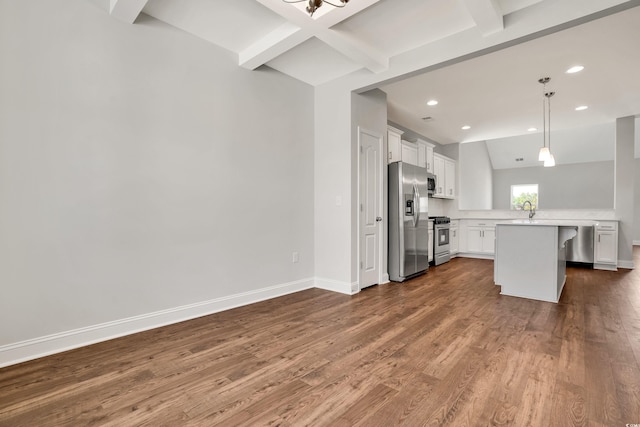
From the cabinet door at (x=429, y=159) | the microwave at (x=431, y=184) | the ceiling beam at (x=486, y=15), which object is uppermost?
the ceiling beam at (x=486, y=15)

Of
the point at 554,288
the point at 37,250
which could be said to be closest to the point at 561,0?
the point at 554,288

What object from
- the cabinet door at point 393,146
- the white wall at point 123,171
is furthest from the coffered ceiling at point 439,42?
the cabinet door at point 393,146

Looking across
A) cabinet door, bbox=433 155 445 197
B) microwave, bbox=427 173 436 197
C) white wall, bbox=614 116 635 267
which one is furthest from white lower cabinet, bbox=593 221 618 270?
microwave, bbox=427 173 436 197

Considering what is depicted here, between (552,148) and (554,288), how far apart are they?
814 cm

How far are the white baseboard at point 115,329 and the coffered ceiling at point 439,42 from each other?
2530 millimetres

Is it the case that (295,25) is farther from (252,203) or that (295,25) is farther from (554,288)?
(554,288)

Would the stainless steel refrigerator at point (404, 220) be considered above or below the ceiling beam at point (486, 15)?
below

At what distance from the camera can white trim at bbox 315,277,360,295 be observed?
3876mm

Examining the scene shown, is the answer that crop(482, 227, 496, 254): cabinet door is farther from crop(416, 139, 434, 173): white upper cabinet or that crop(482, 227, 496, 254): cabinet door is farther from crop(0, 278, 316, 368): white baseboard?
crop(0, 278, 316, 368): white baseboard

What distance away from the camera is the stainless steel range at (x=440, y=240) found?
5965mm

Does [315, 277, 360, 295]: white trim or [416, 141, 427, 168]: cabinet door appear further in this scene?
[416, 141, 427, 168]: cabinet door

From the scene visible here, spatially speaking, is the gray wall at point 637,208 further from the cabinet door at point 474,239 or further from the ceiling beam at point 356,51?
the ceiling beam at point 356,51

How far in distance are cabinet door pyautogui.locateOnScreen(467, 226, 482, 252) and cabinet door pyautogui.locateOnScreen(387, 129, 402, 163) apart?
3.23 m

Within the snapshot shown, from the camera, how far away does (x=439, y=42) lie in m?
3.11
